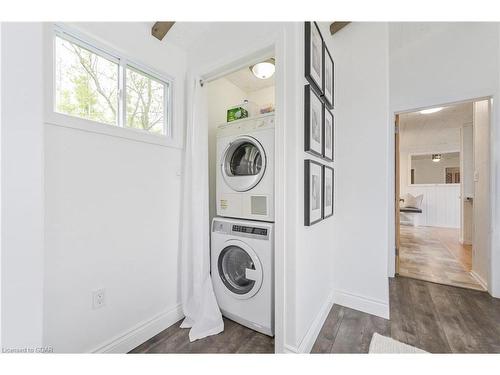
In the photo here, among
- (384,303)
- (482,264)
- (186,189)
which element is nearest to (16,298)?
(186,189)

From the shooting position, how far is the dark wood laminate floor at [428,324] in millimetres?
1522

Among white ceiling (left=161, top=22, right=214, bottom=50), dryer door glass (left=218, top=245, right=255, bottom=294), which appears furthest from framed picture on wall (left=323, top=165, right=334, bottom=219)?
white ceiling (left=161, top=22, right=214, bottom=50)

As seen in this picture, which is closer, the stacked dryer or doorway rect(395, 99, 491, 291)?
the stacked dryer

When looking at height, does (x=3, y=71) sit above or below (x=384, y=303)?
above

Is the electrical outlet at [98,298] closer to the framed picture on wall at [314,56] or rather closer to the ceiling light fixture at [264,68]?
the framed picture on wall at [314,56]

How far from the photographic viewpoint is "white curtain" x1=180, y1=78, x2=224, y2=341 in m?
1.83

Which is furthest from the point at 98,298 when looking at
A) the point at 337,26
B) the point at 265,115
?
the point at 337,26

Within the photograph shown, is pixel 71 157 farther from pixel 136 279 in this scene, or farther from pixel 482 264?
pixel 482 264

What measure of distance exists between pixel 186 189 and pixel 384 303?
194 centimetres

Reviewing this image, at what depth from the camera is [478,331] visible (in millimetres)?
1666

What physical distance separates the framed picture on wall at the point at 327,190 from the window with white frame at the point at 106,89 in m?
1.35

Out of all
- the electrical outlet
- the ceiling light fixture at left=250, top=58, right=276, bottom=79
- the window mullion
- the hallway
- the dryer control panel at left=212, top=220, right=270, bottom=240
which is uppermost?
the ceiling light fixture at left=250, top=58, right=276, bottom=79

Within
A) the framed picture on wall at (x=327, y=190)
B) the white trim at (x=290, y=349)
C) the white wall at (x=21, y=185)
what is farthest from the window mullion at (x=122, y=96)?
the white trim at (x=290, y=349)

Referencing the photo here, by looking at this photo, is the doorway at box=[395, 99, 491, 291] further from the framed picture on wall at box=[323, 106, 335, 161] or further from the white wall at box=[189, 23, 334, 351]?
the white wall at box=[189, 23, 334, 351]
